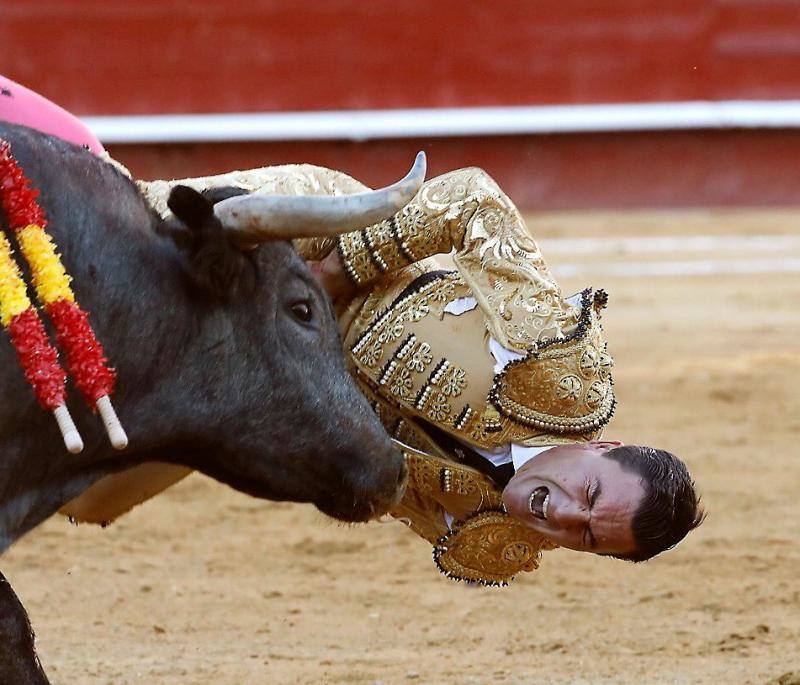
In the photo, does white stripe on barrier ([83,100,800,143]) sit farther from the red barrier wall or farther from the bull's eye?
the bull's eye

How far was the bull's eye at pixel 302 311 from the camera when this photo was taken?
96.4 inches

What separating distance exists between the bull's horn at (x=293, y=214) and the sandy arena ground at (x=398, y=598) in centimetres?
62

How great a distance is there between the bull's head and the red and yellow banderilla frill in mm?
192

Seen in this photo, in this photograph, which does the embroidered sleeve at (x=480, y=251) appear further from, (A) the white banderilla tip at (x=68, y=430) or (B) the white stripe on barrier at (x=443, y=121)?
(B) the white stripe on barrier at (x=443, y=121)

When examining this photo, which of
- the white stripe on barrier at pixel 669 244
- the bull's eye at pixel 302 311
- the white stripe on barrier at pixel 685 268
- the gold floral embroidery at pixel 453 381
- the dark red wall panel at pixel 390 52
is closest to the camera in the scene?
the bull's eye at pixel 302 311

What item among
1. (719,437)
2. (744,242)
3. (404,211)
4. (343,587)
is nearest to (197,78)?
(744,242)

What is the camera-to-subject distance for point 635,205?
896cm

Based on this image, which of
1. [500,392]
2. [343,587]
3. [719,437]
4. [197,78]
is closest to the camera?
[500,392]

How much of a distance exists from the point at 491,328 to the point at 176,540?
170 centimetres

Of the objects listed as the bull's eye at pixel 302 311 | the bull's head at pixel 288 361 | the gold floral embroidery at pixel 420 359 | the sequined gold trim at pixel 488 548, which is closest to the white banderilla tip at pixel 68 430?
the bull's head at pixel 288 361

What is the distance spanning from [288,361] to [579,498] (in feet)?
1.78

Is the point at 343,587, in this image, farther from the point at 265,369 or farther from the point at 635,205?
the point at 635,205

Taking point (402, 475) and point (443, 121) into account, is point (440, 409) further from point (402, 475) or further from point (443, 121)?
point (443, 121)

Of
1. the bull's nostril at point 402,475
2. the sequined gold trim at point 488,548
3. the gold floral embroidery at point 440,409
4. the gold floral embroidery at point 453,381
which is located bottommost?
the sequined gold trim at point 488,548
